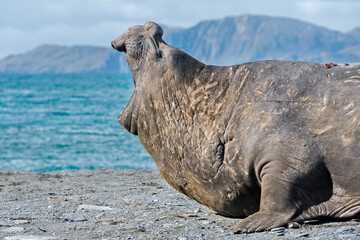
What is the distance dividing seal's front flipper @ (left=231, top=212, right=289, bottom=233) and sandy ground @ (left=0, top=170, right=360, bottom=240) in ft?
0.23

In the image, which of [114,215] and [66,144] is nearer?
[114,215]

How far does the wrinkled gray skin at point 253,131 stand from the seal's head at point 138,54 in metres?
0.01

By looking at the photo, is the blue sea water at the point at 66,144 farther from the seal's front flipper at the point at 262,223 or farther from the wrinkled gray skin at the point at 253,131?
the seal's front flipper at the point at 262,223

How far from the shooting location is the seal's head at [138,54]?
5.39 metres

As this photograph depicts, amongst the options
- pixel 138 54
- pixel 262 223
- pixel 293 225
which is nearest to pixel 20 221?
pixel 138 54

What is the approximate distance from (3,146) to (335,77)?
17.4 meters

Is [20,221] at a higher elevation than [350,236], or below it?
below

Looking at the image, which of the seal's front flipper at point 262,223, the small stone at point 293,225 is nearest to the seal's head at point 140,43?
the seal's front flipper at point 262,223

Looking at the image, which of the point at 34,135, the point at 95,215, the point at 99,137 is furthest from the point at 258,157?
the point at 34,135

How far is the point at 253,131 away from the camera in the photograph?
14.7 feet

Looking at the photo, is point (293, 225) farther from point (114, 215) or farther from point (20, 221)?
point (20, 221)

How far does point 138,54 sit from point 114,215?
5.63ft

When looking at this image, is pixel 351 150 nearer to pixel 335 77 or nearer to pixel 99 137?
pixel 335 77

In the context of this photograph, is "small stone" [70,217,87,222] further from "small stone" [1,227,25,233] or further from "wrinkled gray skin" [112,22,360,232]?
"wrinkled gray skin" [112,22,360,232]
